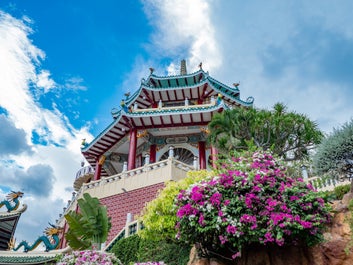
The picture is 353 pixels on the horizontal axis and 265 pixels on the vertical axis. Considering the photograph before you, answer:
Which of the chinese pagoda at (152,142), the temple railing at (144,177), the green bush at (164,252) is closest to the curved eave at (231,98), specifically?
the chinese pagoda at (152,142)

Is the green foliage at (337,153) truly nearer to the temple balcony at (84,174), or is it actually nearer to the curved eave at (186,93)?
the curved eave at (186,93)

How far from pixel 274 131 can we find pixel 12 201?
1799 centimetres

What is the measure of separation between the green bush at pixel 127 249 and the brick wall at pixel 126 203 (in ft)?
10.7

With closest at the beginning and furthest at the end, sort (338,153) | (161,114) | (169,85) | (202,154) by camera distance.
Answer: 1. (338,153)
2. (161,114)
3. (202,154)
4. (169,85)

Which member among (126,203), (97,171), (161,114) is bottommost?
(126,203)

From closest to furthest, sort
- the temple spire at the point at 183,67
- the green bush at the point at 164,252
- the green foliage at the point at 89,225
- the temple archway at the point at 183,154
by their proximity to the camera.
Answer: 1. the green bush at the point at 164,252
2. the green foliage at the point at 89,225
3. the temple archway at the point at 183,154
4. the temple spire at the point at 183,67

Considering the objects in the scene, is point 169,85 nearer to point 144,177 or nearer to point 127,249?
point 144,177

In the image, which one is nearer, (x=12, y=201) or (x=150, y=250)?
(x=150, y=250)

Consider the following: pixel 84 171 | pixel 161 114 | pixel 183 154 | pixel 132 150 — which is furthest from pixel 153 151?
pixel 84 171

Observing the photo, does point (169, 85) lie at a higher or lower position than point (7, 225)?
higher

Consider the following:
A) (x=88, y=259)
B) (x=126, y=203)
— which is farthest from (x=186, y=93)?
(x=88, y=259)

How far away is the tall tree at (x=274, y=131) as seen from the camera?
14844 mm

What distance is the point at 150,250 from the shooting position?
457 inches

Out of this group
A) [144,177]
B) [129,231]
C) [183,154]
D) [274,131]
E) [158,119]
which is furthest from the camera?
[183,154]
